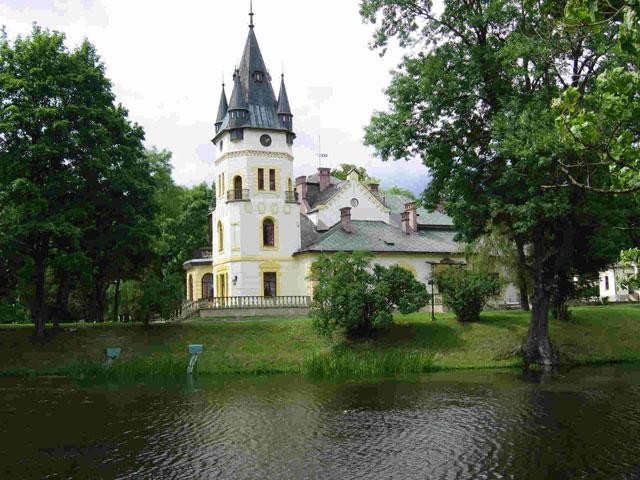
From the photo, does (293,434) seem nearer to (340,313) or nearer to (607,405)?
(607,405)

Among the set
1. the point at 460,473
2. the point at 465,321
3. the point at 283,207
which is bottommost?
the point at 460,473

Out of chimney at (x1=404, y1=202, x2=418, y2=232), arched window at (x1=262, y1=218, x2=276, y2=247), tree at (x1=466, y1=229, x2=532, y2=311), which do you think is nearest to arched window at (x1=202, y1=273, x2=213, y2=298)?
arched window at (x1=262, y1=218, x2=276, y2=247)

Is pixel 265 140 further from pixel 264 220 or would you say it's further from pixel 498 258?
pixel 498 258

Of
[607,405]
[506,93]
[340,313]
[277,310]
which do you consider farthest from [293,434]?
[277,310]

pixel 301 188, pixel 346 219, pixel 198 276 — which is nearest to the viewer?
pixel 346 219

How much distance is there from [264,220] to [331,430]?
Result: 114 feet

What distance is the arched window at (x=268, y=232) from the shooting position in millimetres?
51656

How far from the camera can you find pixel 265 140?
51438mm

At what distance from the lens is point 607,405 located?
2038cm

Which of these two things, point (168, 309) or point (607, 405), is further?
point (168, 309)

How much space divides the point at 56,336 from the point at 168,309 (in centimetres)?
630

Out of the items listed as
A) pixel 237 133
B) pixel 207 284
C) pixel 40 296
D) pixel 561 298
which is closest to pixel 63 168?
pixel 40 296

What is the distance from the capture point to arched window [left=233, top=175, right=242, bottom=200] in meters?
51.2

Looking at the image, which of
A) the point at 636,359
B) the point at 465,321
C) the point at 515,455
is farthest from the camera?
the point at 465,321
